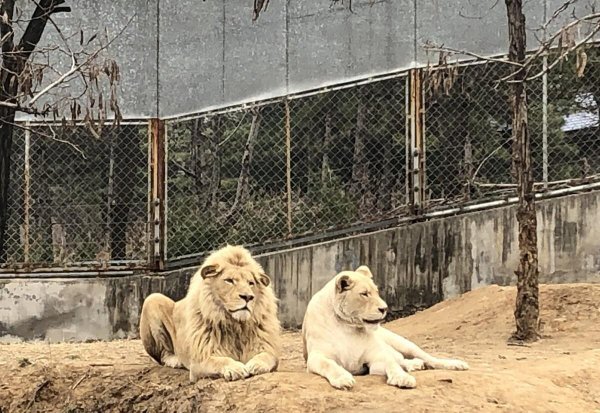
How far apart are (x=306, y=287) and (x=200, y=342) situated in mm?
4411

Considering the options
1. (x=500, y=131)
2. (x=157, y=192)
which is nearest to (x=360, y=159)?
(x=500, y=131)

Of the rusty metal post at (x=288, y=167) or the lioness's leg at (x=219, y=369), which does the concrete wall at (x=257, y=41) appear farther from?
the lioness's leg at (x=219, y=369)

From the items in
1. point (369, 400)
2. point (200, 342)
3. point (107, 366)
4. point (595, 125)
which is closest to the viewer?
point (369, 400)

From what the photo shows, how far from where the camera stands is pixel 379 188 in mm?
10312

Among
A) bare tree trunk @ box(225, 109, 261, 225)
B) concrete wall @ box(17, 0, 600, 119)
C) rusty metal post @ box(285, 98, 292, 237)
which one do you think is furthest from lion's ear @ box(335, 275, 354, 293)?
concrete wall @ box(17, 0, 600, 119)

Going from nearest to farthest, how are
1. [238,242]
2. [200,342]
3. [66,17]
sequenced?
[200,342] < [238,242] < [66,17]

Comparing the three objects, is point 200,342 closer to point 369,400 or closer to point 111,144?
point 369,400

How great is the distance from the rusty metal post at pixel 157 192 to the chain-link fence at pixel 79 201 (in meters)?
0.13

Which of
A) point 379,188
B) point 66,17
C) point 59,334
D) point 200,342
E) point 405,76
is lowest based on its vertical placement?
point 59,334

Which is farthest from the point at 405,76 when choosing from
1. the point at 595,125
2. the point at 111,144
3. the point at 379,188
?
the point at 111,144

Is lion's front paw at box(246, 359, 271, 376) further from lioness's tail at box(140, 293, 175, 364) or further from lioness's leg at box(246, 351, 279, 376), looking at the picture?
lioness's tail at box(140, 293, 175, 364)

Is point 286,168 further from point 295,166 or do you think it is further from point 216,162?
point 216,162

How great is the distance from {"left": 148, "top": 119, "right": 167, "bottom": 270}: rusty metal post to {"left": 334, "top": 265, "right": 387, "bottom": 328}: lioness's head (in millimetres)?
5333

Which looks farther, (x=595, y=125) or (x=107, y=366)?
(x=595, y=125)
